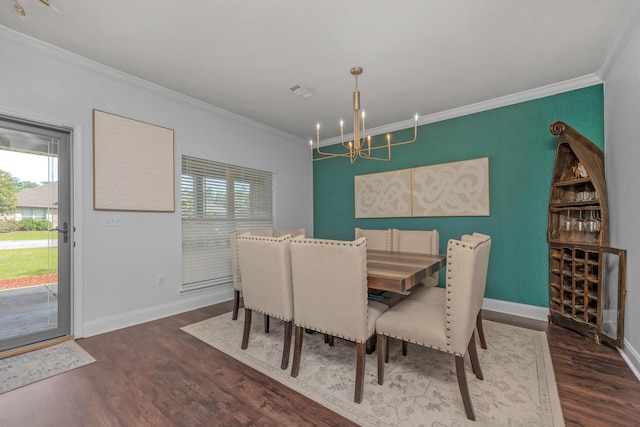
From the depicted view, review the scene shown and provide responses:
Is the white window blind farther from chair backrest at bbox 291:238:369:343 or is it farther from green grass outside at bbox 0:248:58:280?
chair backrest at bbox 291:238:369:343

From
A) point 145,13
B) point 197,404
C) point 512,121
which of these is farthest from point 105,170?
point 512,121

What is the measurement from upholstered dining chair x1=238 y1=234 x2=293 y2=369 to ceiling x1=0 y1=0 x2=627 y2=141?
1619 mm

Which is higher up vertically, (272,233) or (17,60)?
(17,60)

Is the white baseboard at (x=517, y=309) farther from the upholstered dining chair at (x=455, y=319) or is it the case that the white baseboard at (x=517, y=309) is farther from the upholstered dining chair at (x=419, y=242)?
the upholstered dining chair at (x=455, y=319)

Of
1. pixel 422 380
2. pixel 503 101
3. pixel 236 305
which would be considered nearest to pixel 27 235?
pixel 236 305

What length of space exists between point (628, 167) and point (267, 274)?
2.90 meters

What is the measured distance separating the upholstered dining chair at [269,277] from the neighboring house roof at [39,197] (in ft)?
6.07

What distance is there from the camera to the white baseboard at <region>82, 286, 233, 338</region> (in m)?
2.62

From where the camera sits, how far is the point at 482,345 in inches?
91.4

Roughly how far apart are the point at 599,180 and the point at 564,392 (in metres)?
1.89

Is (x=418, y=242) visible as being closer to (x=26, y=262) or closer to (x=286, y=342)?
(x=286, y=342)

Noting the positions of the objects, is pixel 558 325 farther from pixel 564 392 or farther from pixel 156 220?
pixel 156 220

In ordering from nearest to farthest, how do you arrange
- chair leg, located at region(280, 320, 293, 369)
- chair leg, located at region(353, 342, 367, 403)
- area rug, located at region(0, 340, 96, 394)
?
chair leg, located at region(353, 342, 367, 403) < area rug, located at region(0, 340, 96, 394) < chair leg, located at region(280, 320, 293, 369)

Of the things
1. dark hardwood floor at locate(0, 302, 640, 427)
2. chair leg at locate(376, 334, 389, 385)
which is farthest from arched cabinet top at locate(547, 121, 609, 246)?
chair leg at locate(376, 334, 389, 385)
